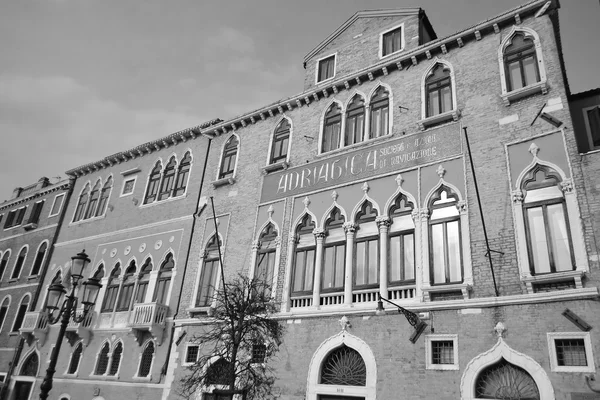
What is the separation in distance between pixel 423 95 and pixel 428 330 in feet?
23.6

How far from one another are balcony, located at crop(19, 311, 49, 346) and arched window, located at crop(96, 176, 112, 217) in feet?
17.7

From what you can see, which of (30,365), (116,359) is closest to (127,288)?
(116,359)

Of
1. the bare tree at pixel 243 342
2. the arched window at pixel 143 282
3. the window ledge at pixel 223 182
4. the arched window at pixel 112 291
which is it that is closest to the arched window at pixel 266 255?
the bare tree at pixel 243 342

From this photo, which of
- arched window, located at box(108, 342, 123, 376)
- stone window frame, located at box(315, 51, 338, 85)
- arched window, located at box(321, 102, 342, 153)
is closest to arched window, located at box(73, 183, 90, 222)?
arched window, located at box(108, 342, 123, 376)

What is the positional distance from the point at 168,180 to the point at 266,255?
8.09 meters

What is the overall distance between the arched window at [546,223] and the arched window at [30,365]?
2143cm

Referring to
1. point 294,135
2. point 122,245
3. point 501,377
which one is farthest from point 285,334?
point 122,245

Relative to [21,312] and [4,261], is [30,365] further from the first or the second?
[4,261]

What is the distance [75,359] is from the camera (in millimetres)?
20469

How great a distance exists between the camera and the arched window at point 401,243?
42.8 ft

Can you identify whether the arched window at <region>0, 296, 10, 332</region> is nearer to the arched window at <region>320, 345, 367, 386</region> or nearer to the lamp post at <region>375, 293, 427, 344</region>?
the arched window at <region>320, 345, 367, 386</region>

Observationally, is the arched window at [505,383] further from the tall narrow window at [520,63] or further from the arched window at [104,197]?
the arched window at [104,197]

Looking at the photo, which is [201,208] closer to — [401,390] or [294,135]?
[294,135]

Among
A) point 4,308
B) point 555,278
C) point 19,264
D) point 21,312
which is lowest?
point 555,278
